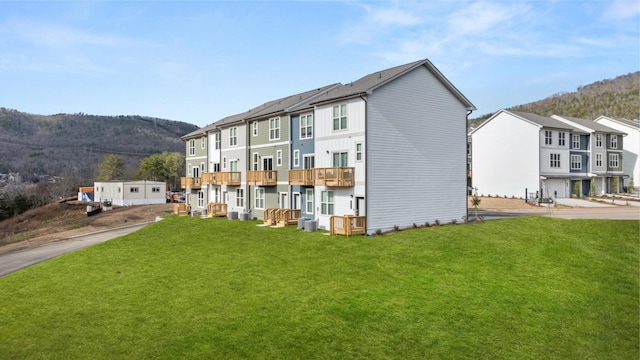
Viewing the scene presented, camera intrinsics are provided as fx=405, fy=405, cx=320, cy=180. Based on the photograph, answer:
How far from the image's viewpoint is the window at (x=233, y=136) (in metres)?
41.0

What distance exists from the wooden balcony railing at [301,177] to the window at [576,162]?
42778 millimetres

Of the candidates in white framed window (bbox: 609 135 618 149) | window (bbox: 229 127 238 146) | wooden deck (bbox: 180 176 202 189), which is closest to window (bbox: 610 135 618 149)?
white framed window (bbox: 609 135 618 149)

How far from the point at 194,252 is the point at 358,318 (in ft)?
43.7

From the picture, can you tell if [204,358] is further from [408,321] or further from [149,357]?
[408,321]

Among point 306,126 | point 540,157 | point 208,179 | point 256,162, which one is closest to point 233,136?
point 256,162

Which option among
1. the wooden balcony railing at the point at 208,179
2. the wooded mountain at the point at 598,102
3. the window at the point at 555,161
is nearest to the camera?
the wooden balcony railing at the point at 208,179

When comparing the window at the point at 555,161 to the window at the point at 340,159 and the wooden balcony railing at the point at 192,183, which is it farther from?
the wooden balcony railing at the point at 192,183

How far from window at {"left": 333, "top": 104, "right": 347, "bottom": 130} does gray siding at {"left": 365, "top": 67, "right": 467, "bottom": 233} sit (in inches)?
91.0

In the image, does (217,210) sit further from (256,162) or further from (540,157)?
(540,157)

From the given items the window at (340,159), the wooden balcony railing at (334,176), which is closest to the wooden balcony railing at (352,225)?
the wooden balcony railing at (334,176)

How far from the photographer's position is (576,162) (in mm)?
55312

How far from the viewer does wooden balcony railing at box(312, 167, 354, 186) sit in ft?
86.1

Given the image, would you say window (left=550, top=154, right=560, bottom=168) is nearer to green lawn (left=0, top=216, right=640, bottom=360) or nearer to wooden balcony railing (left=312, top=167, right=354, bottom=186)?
green lawn (left=0, top=216, right=640, bottom=360)

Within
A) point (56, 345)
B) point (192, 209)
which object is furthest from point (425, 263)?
point (192, 209)
